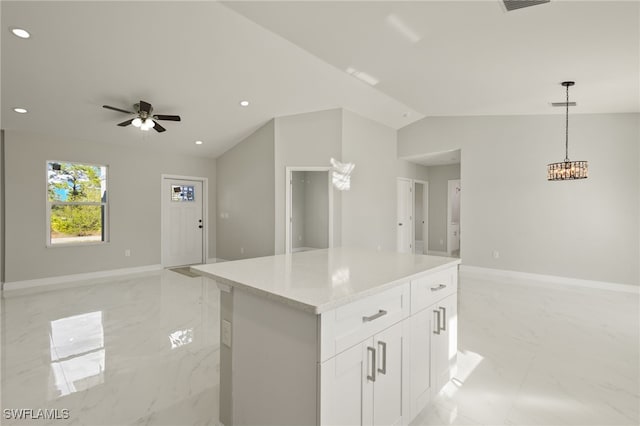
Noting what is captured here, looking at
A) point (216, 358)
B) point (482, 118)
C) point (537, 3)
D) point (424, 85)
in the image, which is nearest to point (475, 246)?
point (482, 118)

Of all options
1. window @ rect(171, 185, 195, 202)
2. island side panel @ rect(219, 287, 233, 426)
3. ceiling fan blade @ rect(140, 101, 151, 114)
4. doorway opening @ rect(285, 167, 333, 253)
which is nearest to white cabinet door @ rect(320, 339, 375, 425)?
island side panel @ rect(219, 287, 233, 426)

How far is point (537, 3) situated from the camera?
2.32 metres

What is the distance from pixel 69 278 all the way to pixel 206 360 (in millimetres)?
4266

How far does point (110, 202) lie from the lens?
5703 mm

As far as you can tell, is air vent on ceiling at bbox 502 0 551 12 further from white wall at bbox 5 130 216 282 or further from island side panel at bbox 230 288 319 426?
white wall at bbox 5 130 216 282

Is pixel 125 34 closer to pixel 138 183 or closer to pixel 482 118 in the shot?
pixel 138 183

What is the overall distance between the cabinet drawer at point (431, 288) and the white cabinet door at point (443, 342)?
54 millimetres

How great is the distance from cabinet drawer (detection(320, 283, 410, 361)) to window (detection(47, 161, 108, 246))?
5928mm

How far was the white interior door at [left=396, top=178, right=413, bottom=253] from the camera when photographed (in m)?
7.32

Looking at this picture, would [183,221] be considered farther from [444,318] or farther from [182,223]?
[444,318]

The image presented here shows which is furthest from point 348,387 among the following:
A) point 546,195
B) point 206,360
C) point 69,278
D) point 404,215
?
point 404,215

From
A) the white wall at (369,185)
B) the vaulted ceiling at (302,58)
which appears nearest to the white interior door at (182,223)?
the vaulted ceiling at (302,58)

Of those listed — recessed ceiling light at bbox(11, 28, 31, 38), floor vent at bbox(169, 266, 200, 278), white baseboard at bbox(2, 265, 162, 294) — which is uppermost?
Answer: recessed ceiling light at bbox(11, 28, 31, 38)

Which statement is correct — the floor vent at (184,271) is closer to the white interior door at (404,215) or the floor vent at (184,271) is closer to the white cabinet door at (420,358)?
the white interior door at (404,215)
